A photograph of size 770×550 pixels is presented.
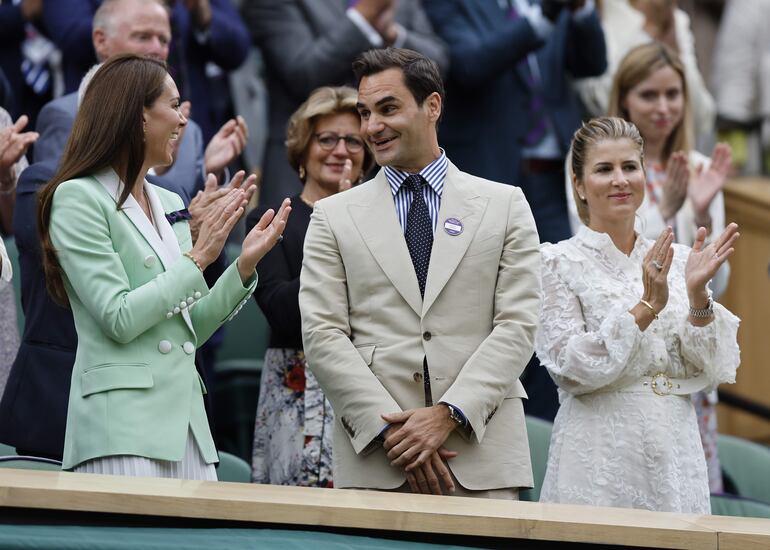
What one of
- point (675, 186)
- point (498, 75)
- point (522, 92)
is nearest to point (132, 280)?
point (675, 186)

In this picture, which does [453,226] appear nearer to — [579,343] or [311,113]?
[579,343]

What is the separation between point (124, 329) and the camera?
12.1ft

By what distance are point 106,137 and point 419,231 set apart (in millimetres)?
894

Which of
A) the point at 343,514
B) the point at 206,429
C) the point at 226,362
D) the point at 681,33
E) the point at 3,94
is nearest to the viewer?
the point at 343,514

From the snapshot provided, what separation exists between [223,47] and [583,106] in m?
1.79

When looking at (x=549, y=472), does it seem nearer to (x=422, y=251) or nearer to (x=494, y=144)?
(x=422, y=251)

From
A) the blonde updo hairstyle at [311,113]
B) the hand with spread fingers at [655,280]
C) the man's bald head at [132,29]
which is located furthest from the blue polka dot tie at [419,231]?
the man's bald head at [132,29]

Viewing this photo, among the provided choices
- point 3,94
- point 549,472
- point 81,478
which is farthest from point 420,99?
point 3,94

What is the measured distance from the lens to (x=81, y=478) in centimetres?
342

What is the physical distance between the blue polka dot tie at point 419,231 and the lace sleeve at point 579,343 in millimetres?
480

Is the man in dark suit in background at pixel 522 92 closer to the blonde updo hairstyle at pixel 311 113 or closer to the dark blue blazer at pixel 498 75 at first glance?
the dark blue blazer at pixel 498 75

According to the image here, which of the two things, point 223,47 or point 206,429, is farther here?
point 223,47

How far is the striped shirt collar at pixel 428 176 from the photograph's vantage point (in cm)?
419

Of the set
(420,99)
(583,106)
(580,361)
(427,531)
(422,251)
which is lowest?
(427,531)
